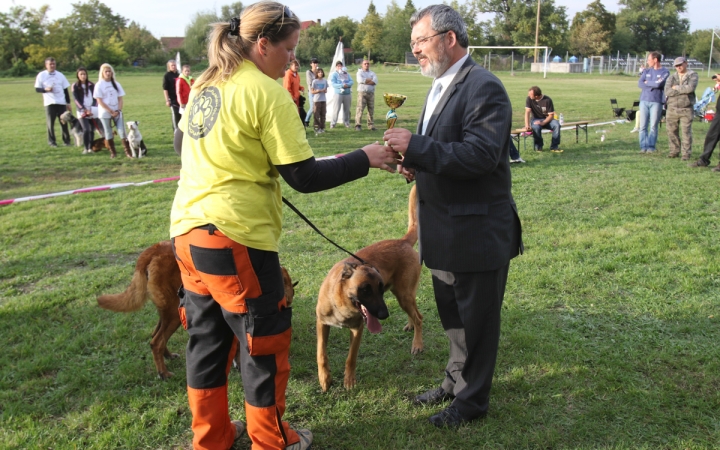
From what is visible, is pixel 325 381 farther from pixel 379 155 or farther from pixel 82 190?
pixel 82 190

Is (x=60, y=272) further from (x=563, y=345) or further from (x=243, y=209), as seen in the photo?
(x=563, y=345)

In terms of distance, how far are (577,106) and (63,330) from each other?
21706 mm

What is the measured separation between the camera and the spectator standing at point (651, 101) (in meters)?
11.8

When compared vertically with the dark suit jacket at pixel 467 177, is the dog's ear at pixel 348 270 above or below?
below

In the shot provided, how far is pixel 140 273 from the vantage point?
12.0ft

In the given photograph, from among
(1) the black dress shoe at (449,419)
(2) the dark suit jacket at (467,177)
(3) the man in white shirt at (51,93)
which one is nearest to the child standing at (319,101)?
(3) the man in white shirt at (51,93)

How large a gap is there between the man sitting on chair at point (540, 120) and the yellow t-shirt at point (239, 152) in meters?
11.1

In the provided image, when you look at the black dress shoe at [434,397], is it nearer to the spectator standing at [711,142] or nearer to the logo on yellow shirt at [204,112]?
the logo on yellow shirt at [204,112]

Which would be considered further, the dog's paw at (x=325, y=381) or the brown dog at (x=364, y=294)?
the dog's paw at (x=325, y=381)

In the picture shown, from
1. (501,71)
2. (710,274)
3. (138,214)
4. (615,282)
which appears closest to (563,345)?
(615,282)

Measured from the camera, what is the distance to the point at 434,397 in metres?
3.35

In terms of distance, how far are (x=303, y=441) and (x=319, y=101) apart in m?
13.3

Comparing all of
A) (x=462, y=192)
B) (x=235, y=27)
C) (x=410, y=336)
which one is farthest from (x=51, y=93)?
(x=462, y=192)

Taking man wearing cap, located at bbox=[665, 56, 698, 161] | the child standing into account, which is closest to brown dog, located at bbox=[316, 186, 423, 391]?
man wearing cap, located at bbox=[665, 56, 698, 161]
